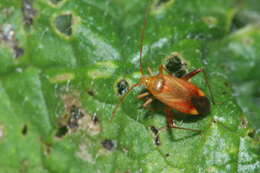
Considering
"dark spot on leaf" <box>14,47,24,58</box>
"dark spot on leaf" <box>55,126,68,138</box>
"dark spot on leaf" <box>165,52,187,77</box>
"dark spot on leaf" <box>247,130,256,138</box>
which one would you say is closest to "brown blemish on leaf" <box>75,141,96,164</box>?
"dark spot on leaf" <box>55,126,68,138</box>

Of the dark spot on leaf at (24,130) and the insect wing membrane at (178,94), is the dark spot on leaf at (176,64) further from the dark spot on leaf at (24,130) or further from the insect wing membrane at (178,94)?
the dark spot on leaf at (24,130)

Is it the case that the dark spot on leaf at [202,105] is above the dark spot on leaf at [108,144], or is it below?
above

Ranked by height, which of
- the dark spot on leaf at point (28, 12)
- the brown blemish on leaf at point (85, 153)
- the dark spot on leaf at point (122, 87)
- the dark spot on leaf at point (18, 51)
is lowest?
the brown blemish on leaf at point (85, 153)

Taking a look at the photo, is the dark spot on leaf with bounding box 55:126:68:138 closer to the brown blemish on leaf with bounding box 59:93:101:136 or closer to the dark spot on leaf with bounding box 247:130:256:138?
the brown blemish on leaf with bounding box 59:93:101:136

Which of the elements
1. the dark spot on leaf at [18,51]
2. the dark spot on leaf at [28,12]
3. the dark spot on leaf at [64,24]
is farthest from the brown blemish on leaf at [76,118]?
the dark spot on leaf at [28,12]

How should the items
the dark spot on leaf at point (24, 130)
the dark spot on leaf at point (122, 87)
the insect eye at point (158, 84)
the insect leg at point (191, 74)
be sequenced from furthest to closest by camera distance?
1. the insect eye at point (158, 84)
2. the insect leg at point (191, 74)
3. the dark spot on leaf at point (122, 87)
4. the dark spot on leaf at point (24, 130)

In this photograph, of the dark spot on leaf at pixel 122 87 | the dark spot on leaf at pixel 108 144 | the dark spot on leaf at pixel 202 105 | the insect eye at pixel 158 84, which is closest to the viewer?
the dark spot on leaf at pixel 108 144
